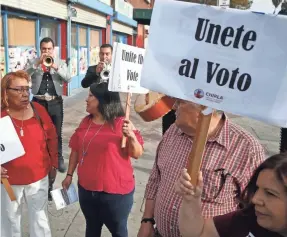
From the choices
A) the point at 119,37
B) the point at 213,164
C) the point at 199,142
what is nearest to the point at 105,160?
the point at 213,164

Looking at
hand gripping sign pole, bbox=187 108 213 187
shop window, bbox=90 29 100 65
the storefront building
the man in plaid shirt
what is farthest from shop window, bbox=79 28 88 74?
hand gripping sign pole, bbox=187 108 213 187

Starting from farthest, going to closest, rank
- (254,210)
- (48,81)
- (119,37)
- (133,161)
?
(119,37)
(133,161)
(48,81)
(254,210)

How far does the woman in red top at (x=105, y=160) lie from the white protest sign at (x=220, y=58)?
1.29 m

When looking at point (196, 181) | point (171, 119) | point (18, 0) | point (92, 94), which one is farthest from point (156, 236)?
point (18, 0)

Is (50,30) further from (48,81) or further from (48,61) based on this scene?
(48,81)

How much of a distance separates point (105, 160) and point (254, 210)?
4.83 ft

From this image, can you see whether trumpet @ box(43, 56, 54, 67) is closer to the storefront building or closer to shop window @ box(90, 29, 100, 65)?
the storefront building

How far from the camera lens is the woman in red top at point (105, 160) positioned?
111 inches

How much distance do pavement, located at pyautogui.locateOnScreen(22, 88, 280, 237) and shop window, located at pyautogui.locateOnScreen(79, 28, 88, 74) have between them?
1885mm

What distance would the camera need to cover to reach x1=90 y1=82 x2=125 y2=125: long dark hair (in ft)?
9.48

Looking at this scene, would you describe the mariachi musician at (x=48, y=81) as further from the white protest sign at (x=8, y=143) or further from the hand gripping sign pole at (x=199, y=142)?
the hand gripping sign pole at (x=199, y=142)

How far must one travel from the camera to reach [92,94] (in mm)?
2953

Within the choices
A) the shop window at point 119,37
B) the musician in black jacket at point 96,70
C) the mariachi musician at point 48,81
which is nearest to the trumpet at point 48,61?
the mariachi musician at point 48,81

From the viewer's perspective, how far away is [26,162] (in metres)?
2.95
